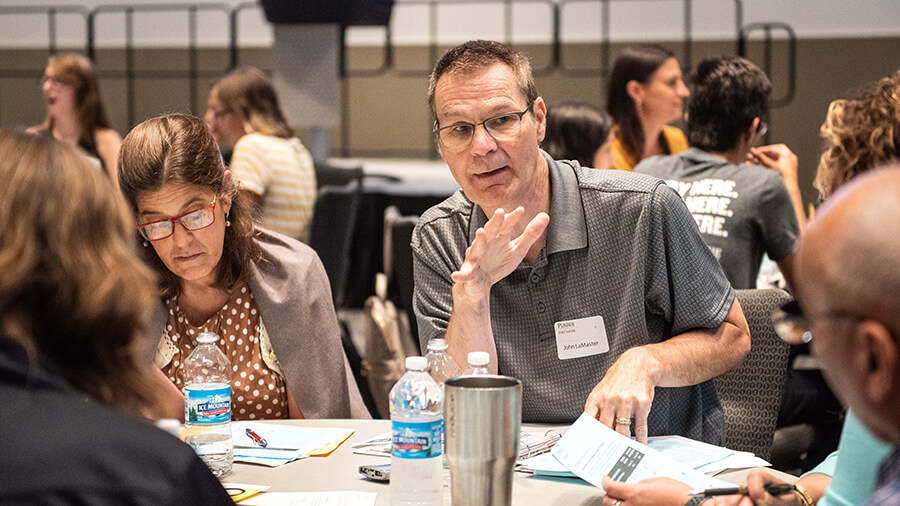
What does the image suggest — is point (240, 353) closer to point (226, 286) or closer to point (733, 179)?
point (226, 286)

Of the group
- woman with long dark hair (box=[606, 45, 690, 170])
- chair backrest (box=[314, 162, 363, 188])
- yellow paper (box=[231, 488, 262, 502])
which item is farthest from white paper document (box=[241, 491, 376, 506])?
chair backrest (box=[314, 162, 363, 188])

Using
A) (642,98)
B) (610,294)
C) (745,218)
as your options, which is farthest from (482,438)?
(642,98)

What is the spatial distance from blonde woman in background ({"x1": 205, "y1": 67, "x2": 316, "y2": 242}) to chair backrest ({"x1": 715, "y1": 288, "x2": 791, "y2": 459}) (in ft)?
8.73

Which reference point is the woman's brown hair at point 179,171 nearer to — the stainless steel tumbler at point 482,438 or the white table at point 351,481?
the white table at point 351,481

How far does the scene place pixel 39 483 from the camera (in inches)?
34.2

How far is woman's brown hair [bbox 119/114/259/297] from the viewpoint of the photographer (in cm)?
205

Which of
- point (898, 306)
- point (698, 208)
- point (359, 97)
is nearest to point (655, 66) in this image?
point (698, 208)

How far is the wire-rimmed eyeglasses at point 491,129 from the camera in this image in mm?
2066

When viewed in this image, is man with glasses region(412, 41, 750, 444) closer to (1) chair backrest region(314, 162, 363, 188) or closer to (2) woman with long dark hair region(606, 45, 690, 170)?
(2) woman with long dark hair region(606, 45, 690, 170)

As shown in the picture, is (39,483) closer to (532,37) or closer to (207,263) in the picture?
(207,263)

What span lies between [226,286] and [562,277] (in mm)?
830

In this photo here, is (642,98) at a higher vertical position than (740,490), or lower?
higher

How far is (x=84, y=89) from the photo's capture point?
487 cm

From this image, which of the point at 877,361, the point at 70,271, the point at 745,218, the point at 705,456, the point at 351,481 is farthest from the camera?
the point at 745,218
